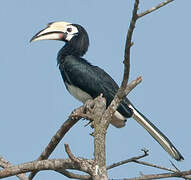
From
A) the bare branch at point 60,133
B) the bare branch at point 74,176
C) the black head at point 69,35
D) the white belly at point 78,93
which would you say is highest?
the black head at point 69,35

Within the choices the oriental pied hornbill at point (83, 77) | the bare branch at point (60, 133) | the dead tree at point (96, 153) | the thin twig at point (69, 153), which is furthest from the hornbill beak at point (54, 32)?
the thin twig at point (69, 153)

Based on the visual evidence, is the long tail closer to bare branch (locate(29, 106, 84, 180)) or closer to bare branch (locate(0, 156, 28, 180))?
bare branch (locate(29, 106, 84, 180))

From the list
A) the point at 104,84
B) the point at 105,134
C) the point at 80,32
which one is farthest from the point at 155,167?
the point at 80,32

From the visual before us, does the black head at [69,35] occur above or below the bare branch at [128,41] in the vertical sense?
above

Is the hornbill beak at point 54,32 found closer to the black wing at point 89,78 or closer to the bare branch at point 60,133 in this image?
the black wing at point 89,78

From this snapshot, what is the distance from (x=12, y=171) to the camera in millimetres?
5184

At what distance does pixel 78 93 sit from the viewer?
28.1ft

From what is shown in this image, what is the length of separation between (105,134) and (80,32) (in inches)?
205

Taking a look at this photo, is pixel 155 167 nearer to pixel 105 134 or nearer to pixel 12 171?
pixel 105 134

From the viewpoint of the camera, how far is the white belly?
8477 mm

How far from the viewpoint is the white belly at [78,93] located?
27.8ft

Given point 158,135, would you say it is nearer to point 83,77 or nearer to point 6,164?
point 83,77

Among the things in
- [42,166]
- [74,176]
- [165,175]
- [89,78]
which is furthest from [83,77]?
[42,166]

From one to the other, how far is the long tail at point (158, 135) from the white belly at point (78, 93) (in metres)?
0.86
